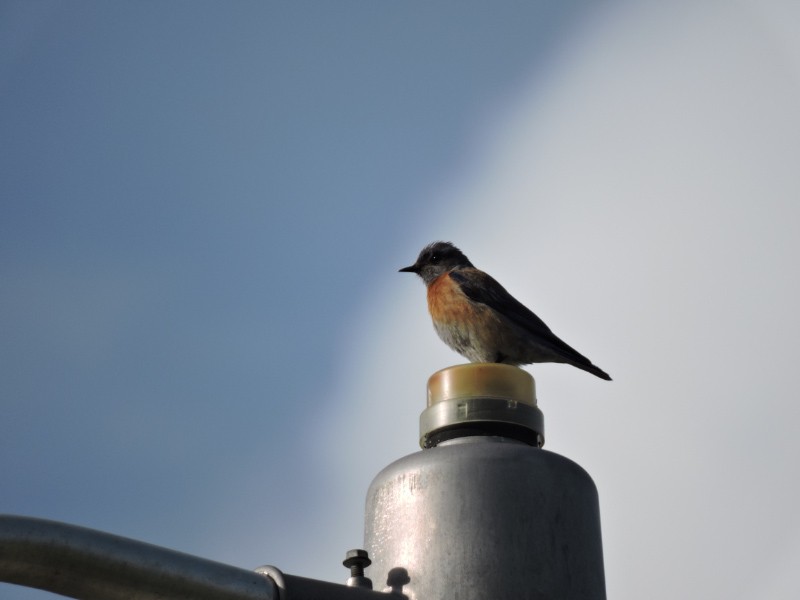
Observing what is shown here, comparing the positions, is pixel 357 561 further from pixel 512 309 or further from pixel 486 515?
pixel 512 309

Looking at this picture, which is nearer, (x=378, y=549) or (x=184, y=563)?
(x=184, y=563)

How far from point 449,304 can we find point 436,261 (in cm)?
128

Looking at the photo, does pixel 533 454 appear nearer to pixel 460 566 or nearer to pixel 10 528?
pixel 460 566

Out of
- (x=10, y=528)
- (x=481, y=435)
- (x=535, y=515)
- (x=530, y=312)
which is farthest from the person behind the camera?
(x=530, y=312)

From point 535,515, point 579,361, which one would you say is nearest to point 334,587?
point 535,515

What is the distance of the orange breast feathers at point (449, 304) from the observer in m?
8.26

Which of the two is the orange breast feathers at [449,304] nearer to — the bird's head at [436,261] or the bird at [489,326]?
the bird at [489,326]

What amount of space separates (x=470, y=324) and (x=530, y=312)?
740mm

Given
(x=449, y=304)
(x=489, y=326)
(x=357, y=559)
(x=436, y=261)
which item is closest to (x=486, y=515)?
(x=357, y=559)

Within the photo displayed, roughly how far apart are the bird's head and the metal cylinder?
23.0ft

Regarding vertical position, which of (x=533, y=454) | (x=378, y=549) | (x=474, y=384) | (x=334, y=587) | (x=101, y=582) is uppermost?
(x=474, y=384)

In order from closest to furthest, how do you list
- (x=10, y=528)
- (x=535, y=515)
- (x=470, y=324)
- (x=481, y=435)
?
(x=10, y=528)
(x=535, y=515)
(x=481, y=435)
(x=470, y=324)

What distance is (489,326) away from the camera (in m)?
8.20

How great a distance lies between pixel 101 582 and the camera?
1747 millimetres
